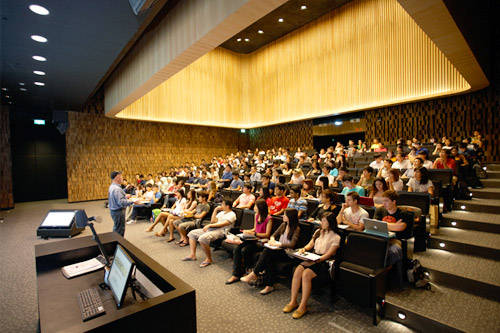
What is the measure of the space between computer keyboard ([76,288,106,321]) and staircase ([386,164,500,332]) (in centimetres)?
278

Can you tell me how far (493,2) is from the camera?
842 cm

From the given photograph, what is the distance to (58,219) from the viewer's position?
248 inches

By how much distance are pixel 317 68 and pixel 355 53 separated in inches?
75.5

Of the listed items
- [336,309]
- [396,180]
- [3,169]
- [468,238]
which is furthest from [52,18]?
[3,169]

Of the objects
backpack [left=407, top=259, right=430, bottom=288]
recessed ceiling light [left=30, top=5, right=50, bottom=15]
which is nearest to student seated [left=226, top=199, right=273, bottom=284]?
backpack [left=407, top=259, right=430, bottom=288]

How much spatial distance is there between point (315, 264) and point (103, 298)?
2268mm

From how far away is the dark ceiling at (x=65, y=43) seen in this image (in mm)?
3996

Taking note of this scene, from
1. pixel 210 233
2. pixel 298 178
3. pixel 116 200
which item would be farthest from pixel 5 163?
pixel 298 178

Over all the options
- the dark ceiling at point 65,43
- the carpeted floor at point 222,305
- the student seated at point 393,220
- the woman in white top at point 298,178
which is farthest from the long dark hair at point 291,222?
the dark ceiling at point 65,43

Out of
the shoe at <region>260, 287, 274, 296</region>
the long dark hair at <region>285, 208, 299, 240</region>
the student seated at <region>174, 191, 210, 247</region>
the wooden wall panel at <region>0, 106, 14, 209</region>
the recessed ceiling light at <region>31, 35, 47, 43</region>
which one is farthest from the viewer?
the wooden wall panel at <region>0, 106, 14, 209</region>

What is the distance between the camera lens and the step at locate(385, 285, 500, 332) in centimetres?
241

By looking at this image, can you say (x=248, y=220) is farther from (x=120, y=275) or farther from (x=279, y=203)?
(x=120, y=275)

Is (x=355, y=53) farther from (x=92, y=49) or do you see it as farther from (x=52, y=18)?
(x=52, y=18)

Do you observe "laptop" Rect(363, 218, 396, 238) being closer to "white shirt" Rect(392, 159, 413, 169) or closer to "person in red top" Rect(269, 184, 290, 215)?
"person in red top" Rect(269, 184, 290, 215)
